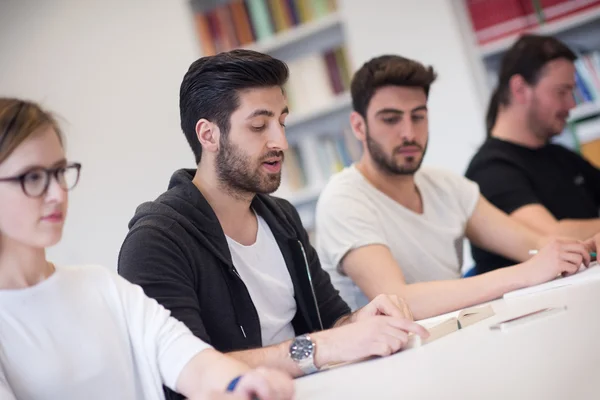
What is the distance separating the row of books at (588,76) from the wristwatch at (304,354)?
2.87 meters

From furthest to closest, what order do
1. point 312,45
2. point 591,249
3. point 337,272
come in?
point 312,45, point 337,272, point 591,249

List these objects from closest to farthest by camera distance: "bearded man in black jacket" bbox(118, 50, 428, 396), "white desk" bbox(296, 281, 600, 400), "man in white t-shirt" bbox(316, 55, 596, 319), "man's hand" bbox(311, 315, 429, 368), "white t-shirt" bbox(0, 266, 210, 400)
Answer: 1. "white desk" bbox(296, 281, 600, 400)
2. "white t-shirt" bbox(0, 266, 210, 400)
3. "man's hand" bbox(311, 315, 429, 368)
4. "bearded man in black jacket" bbox(118, 50, 428, 396)
5. "man in white t-shirt" bbox(316, 55, 596, 319)

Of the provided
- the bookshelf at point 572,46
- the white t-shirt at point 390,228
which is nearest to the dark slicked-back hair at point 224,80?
the white t-shirt at point 390,228

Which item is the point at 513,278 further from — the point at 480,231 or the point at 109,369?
the point at 109,369

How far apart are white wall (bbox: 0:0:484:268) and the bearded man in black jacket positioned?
7.10ft

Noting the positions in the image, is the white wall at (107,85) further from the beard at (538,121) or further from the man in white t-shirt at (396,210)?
the man in white t-shirt at (396,210)

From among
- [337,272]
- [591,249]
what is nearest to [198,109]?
[337,272]

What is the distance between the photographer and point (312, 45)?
4102 millimetres

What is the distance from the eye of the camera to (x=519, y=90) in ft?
10.1

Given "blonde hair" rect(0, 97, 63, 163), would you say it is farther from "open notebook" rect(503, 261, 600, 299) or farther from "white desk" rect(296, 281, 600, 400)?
"open notebook" rect(503, 261, 600, 299)

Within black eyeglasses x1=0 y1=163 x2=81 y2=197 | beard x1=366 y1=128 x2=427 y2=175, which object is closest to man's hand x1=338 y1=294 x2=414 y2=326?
black eyeglasses x1=0 y1=163 x2=81 y2=197

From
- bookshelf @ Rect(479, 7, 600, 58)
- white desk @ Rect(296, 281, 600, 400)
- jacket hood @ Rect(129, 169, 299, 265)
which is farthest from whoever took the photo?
bookshelf @ Rect(479, 7, 600, 58)

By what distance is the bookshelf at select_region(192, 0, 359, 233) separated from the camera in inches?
154

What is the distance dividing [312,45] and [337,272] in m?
2.20
